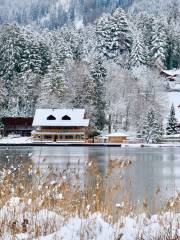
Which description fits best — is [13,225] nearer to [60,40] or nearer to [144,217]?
[144,217]

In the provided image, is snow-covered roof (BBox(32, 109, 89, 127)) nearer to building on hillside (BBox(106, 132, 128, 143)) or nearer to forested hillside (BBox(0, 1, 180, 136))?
forested hillside (BBox(0, 1, 180, 136))

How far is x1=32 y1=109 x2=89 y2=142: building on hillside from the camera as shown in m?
72.3

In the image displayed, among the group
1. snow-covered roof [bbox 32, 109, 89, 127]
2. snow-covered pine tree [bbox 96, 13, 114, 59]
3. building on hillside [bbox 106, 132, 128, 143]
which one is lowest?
building on hillside [bbox 106, 132, 128, 143]

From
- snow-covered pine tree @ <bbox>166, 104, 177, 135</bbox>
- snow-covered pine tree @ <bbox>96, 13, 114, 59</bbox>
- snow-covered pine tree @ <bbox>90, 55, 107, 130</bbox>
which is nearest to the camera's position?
snow-covered pine tree @ <bbox>166, 104, 177, 135</bbox>

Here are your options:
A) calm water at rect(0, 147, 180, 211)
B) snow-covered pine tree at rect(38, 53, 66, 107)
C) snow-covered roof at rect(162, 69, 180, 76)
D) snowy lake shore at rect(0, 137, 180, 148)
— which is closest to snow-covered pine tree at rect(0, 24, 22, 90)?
snow-covered pine tree at rect(38, 53, 66, 107)

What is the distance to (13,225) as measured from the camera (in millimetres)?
5219

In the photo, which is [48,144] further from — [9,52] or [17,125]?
[9,52]

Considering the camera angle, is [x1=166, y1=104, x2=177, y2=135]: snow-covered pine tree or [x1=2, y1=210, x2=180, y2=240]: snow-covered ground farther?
[x1=166, y1=104, x2=177, y2=135]: snow-covered pine tree

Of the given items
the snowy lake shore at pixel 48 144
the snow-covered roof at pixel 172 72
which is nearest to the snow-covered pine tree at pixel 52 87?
the snowy lake shore at pixel 48 144

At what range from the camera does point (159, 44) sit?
99562mm

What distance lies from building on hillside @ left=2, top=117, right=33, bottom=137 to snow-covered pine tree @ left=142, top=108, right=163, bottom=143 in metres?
15.5

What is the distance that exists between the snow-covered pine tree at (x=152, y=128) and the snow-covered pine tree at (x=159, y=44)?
32091 millimetres

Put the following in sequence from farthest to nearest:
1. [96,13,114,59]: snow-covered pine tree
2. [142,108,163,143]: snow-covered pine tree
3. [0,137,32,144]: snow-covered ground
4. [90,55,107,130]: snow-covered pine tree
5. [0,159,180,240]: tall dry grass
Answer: [96,13,114,59]: snow-covered pine tree
[90,55,107,130]: snow-covered pine tree
[0,137,32,144]: snow-covered ground
[142,108,163,143]: snow-covered pine tree
[0,159,180,240]: tall dry grass

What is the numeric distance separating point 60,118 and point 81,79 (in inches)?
251
